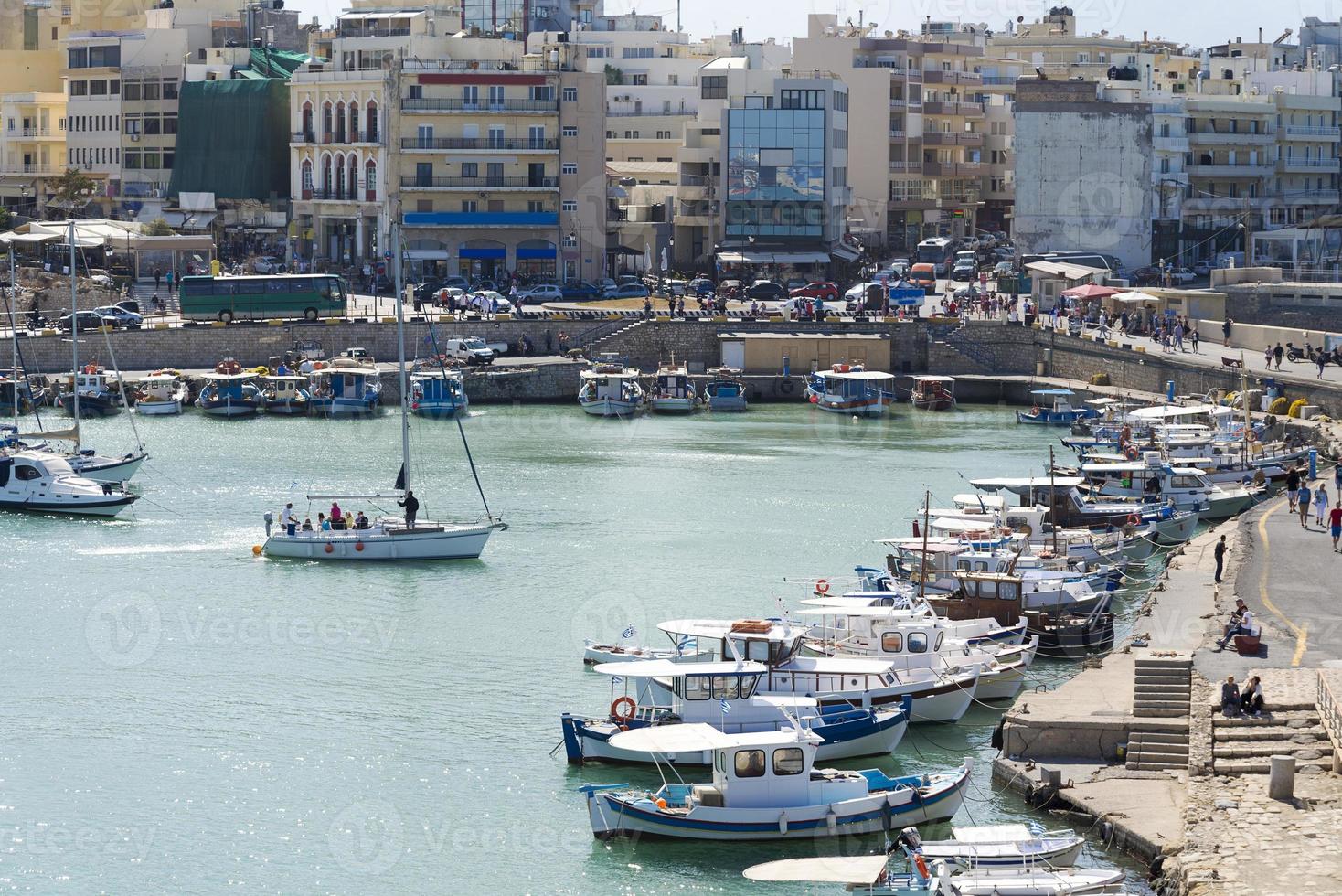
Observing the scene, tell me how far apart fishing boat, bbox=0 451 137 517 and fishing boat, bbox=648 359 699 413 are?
24.8 m

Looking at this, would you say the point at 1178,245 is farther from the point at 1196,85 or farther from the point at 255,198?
the point at 255,198

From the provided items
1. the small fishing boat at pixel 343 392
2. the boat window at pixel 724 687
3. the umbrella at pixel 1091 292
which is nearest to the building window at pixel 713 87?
the umbrella at pixel 1091 292

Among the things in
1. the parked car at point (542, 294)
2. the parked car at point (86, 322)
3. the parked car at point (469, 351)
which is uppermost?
the parked car at point (542, 294)

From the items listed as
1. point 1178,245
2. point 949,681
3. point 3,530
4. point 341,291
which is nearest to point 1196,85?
A: point 1178,245

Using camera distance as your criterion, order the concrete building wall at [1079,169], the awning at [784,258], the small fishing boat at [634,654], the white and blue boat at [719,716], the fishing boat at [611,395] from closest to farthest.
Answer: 1. the white and blue boat at [719,716]
2. the small fishing boat at [634,654]
3. the fishing boat at [611,395]
4. the concrete building wall at [1079,169]
5. the awning at [784,258]

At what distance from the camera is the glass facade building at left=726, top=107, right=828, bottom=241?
93.2m

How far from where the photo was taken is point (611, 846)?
28688mm

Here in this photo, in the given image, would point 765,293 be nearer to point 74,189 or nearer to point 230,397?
point 230,397

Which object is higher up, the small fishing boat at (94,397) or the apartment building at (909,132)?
the apartment building at (909,132)

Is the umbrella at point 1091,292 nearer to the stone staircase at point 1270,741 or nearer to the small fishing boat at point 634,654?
the small fishing boat at point 634,654

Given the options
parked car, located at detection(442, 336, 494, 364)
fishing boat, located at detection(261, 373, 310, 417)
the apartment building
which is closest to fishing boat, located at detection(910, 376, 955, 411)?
parked car, located at detection(442, 336, 494, 364)

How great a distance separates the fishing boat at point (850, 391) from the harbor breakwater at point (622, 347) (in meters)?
2.69

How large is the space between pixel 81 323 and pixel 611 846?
5304cm

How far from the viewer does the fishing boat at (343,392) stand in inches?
2867
